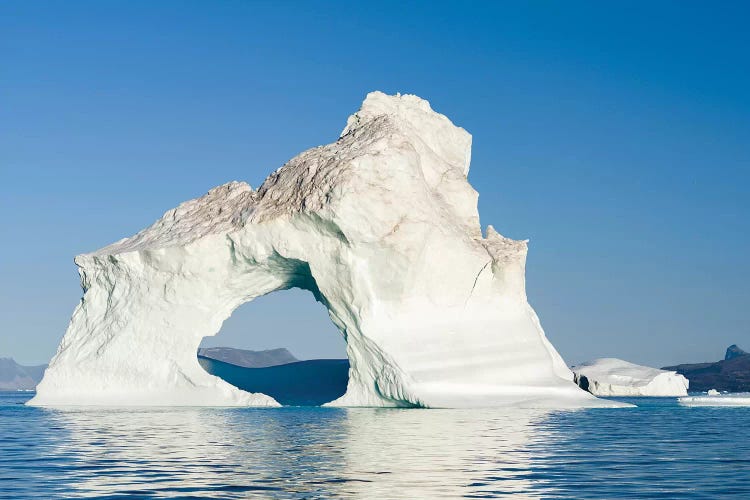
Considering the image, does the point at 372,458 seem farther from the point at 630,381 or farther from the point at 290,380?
the point at 630,381

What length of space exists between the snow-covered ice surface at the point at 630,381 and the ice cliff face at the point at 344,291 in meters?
34.1

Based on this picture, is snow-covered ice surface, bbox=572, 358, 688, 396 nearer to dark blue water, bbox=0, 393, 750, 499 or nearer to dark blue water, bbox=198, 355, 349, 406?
dark blue water, bbox=198, 355, 349, 406

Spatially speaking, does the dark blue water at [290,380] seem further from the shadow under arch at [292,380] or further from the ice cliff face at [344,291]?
the ice cliff face at [344,291]

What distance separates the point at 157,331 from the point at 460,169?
561 inches

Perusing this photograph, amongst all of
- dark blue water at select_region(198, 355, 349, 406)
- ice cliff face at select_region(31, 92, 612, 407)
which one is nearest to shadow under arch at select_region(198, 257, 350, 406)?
dark blue water at select_region(198, 355, 349, 406)

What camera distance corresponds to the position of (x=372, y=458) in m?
13.3

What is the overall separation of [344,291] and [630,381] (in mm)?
41537

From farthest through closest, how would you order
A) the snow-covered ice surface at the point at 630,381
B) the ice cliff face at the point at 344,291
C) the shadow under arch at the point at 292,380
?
the snow-covered ice surface at the point at 630,381
the shadow under arch at the point at 292,380
the ice cliff face at the point at 344,291

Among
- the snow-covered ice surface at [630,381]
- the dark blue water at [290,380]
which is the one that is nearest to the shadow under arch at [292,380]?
the dark blue water at [290,380]

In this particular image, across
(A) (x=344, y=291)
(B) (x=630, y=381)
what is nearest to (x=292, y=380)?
(A) (x=344, y=291)

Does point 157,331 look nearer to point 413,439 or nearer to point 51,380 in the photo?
point 51,380

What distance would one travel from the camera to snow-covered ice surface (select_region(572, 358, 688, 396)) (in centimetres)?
6450

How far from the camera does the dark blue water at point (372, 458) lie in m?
10.2

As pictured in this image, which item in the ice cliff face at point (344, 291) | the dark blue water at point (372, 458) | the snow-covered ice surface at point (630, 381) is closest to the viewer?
the dark blue water at point (372, 458)
